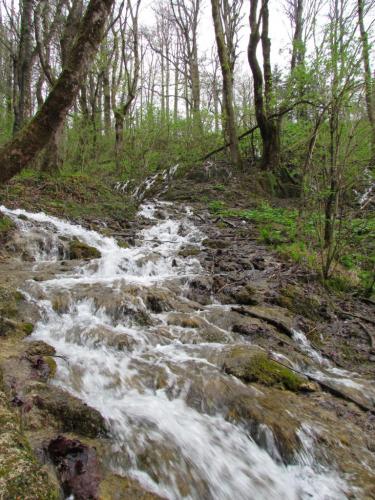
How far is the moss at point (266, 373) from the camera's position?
344 cm

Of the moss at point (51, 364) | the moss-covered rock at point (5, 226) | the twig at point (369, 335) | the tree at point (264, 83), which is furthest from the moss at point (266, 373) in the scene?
the tree at point (264, 83)

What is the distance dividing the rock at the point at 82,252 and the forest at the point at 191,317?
0.10 feet

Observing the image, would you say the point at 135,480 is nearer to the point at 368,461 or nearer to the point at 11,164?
the point at 368,461

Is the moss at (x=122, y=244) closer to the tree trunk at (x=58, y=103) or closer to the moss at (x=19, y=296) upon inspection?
the tree trunk at (x=58, y=103)

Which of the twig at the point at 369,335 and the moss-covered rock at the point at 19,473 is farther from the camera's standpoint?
the twig at the point at 369,335

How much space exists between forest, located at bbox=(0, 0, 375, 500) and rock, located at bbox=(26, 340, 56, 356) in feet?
0.04

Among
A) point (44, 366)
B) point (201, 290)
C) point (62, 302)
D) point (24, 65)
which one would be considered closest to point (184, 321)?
point (201, 290)

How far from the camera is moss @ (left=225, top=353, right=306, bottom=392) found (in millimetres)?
3441

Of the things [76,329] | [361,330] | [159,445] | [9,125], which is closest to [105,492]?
[159,445]

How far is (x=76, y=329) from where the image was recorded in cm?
400

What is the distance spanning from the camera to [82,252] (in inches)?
263

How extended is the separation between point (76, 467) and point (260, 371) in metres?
2.08

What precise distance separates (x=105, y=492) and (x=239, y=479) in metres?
1.02

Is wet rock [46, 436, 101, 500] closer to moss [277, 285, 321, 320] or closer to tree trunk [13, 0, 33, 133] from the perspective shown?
moss [277, 285, 321, 320]
